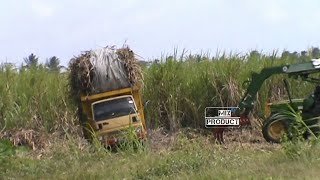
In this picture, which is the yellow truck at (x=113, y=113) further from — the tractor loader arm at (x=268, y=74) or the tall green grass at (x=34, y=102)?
the tractor loader arm at (x=268, y=74)

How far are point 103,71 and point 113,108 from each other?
1249 mm

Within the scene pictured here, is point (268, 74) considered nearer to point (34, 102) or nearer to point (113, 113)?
point (113, 113)

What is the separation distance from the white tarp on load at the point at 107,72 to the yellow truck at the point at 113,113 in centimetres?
23

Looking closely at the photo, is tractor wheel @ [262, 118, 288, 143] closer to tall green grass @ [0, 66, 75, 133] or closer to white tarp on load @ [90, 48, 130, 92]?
white tarp on load @ [90, 48, 130, 92]

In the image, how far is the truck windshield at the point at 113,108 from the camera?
15.7 m

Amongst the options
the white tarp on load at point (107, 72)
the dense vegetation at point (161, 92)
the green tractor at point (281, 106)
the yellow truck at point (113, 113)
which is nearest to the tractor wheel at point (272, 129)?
the green tractor at point (281, 106)

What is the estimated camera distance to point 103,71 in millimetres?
16547

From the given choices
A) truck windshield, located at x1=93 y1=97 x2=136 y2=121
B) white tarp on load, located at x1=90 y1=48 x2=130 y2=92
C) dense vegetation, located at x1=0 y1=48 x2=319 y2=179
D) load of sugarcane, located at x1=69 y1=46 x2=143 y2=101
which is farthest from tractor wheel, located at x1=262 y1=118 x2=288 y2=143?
white tarp on load, located at x1=90 y1=48 x2=130 y2=92

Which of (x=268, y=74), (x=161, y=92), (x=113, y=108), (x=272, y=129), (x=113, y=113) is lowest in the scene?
(x=272, y=129)

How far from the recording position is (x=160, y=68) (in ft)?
64.5

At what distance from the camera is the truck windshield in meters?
15.7

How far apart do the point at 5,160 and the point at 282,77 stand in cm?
982

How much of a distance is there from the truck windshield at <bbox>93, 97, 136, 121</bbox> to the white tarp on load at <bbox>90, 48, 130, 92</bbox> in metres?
0.68

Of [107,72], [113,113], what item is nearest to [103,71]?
[107,72]
